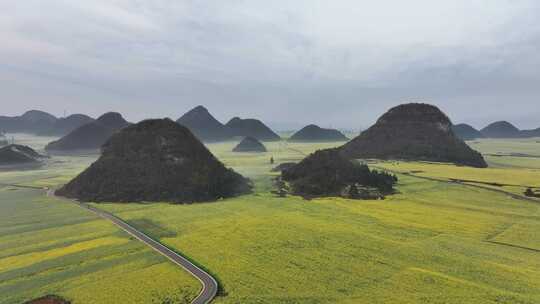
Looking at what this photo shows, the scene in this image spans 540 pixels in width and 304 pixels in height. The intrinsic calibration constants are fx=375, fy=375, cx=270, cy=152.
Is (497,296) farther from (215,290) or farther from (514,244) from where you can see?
(215,290)

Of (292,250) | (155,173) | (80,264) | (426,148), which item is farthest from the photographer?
(426,148)

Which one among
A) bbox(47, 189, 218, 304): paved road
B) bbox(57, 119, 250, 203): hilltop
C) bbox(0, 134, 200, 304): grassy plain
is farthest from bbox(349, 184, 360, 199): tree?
bbox(0, 134, 200, 304): grassy plain

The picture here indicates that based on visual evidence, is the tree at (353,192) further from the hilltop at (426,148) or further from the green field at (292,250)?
the hilltop at (426,148)

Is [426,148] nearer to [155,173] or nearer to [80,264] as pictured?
[155,173]

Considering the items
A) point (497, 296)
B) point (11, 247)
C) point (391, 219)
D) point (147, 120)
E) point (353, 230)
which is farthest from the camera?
point (147, 120)

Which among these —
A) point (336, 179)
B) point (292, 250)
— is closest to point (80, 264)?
point (292, 250)

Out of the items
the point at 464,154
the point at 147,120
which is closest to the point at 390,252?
the point at 147,120
